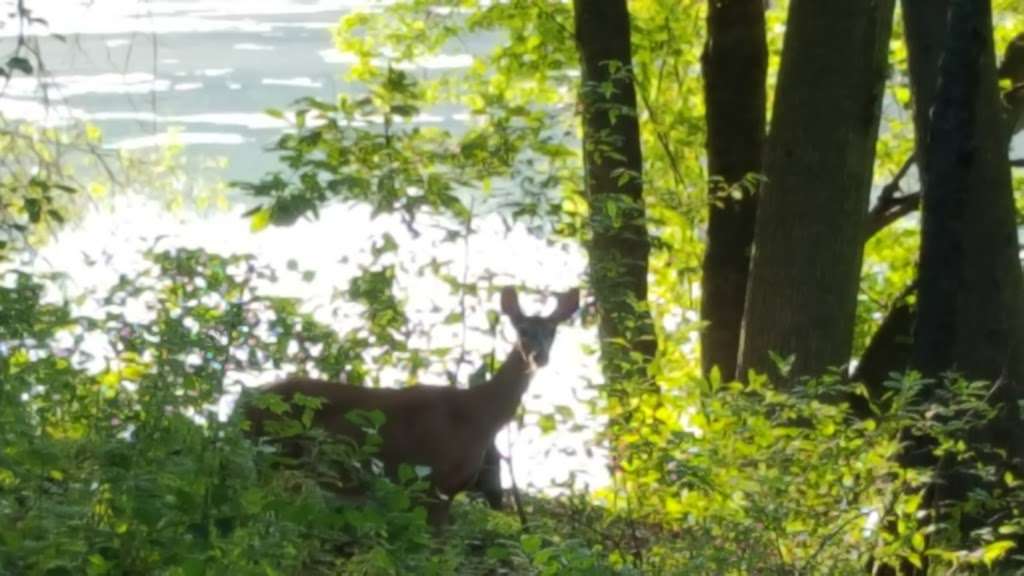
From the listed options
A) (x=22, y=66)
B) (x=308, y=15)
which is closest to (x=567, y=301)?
(x=22, y=66)

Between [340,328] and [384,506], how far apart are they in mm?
3647

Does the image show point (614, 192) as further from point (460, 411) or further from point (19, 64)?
point (19, 64)

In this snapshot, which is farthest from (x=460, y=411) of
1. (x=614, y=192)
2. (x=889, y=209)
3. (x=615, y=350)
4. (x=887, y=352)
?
(x=889, y=209)

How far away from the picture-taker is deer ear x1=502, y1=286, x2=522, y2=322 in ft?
26.2

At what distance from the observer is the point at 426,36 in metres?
15.7

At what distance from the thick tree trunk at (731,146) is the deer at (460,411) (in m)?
4.09

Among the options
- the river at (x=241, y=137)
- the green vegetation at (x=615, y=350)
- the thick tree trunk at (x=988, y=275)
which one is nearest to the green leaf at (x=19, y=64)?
the green vegetation at (x=615, y=350)

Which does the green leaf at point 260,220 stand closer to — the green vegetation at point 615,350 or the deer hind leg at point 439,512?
the green vegetation at point 615,350

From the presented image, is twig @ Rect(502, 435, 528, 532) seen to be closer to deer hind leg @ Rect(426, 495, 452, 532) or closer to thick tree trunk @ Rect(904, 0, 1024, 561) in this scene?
deer hind leg @ Rect(426, 495, 452, 532)

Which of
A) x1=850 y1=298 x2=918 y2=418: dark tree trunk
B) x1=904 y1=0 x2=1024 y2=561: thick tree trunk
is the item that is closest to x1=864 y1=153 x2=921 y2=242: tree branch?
x1=850 y1=298 x2=918 y2=418: dark tree trunk

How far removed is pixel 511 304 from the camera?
8.03m

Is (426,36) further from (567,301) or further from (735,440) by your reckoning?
(735,440)

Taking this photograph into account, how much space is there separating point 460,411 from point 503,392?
0.22 m

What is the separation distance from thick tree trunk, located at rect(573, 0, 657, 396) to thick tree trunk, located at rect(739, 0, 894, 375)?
0.76 meters
